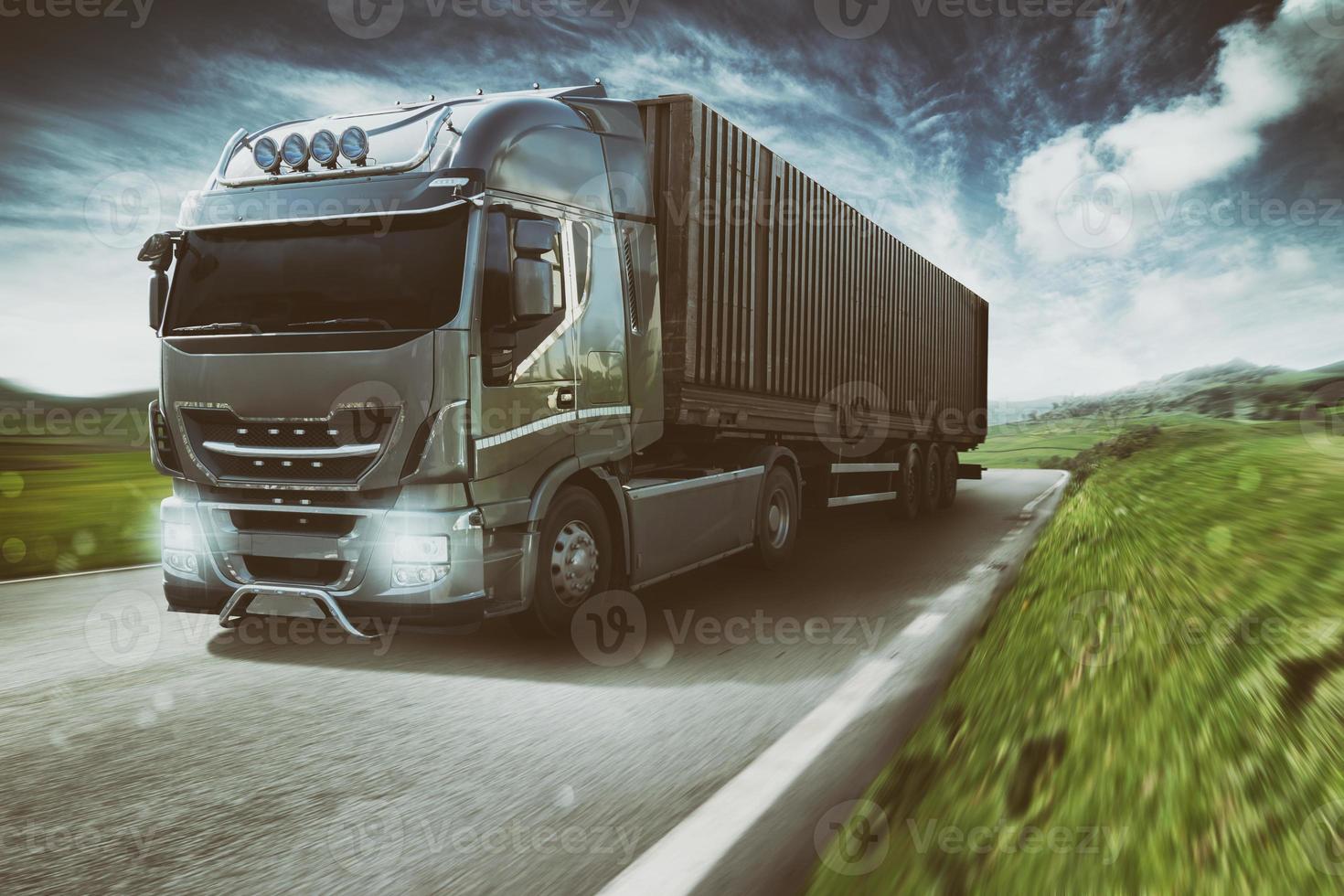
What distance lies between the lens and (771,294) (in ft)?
31.1

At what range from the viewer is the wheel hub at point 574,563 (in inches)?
237

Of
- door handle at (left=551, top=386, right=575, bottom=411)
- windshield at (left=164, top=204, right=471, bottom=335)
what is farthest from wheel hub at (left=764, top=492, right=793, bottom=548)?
windshield at (left=164, top=204, right=471, bottom=335)

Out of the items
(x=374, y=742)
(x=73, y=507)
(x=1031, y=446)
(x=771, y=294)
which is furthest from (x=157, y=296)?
(x=1031, y=446)

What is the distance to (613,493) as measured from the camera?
6508 millimetres

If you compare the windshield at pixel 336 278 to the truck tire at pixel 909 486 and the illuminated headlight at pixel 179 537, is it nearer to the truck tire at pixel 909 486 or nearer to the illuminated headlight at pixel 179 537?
the illuminated headlight at pixel 179 537

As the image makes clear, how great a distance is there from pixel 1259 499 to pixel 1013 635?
4.26ft

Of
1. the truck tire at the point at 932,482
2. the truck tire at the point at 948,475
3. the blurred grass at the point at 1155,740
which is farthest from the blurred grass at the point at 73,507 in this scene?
the truck tire at the point at 948,475

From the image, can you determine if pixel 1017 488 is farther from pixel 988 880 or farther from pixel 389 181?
pixel 988 880

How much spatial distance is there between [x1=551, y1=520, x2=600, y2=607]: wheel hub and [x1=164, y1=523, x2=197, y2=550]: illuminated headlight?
2.11 metres

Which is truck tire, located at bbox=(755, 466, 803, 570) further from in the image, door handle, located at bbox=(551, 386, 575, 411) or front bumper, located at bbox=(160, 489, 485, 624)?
front bumper, located at bbox=(160, 489, 485, 624)

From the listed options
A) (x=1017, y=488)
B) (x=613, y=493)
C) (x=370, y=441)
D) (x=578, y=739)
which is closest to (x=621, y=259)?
(x=613, y=493)

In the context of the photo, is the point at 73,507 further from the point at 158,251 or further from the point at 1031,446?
the point at 1031,446

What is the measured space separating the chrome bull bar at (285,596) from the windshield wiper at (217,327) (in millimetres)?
1479

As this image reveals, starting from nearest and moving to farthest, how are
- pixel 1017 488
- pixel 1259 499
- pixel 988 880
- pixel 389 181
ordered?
1. pixel 988 880
2. pixel 1259 499
3. pixel 389 181
4. pixel 1017 488
